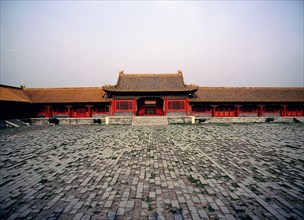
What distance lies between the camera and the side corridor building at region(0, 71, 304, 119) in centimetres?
2522

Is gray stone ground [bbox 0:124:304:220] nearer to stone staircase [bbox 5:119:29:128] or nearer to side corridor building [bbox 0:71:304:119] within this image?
stone staircase [bbox 5:119:29:128]

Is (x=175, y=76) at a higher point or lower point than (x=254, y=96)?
higher

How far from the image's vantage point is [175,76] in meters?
29.4

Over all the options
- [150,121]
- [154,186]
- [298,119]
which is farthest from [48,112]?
[298,119]

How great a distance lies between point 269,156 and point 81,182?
742 cm

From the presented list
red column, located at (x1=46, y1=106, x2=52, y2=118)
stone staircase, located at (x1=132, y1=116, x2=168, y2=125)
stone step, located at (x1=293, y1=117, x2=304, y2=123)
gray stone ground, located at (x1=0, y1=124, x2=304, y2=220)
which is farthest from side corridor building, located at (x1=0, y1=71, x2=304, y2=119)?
gray stone ground, located at (x1=0, y1=124, x2=304, y2=220)

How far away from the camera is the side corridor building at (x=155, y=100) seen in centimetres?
2522

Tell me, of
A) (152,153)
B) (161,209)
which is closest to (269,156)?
(152,153)

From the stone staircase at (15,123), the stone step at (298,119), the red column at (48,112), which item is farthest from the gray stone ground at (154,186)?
the stone step at (298,119)

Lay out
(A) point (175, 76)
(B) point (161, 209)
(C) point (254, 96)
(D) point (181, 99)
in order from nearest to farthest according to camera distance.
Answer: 1. (B) point (161, 209)
2. (D) point (181, 99)
3. (C) point (254, 96)
4. (A) point (175, 76)

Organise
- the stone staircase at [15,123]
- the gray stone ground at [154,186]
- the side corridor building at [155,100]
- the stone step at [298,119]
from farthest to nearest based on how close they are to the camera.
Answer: the side corridor building at [155,100]
the stone step at [298,119]
the stone staircase at [15,123]
the gray stone ground at [154,186]

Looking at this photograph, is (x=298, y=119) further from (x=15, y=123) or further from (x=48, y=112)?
(x=15, y=123)

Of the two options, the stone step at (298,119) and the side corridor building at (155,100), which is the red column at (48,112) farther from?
the stone step at (298,119)

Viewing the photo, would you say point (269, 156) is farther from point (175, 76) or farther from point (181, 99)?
point (175, 76)
